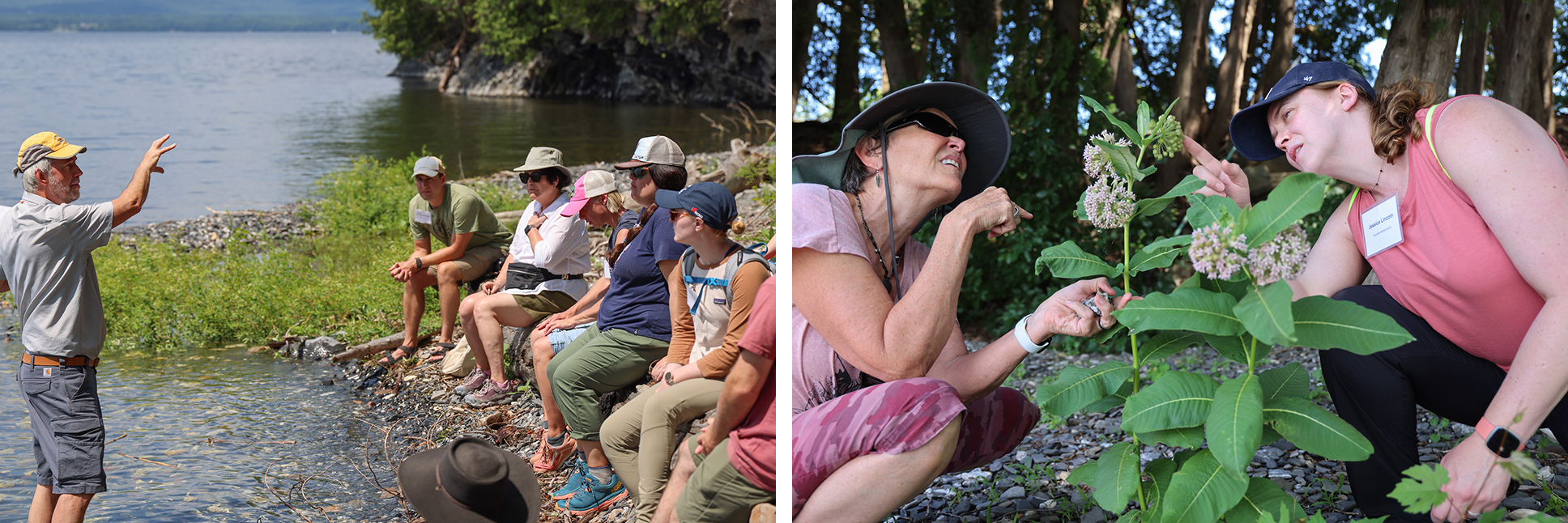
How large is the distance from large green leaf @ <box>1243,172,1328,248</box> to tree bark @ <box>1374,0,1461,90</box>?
382 cm

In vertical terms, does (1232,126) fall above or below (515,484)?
above

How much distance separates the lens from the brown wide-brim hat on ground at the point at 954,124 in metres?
1.66

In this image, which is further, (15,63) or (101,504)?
(15,63)

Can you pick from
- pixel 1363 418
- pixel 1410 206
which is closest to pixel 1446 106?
pixel 1410 206

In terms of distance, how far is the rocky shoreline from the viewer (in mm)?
2178

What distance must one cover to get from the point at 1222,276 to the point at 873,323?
57cm

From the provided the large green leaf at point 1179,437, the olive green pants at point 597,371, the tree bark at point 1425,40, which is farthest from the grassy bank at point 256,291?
the tree bark at point 1425,40

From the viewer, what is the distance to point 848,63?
7.07m

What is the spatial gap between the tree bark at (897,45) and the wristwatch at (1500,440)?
554 cm

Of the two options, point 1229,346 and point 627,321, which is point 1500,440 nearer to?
point 1229,346

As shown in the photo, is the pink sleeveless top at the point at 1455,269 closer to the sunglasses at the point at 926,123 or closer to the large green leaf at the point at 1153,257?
the large green leaf at the point at 1153,257

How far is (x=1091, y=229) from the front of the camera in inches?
217

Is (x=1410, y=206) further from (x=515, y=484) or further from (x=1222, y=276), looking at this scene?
(x=515, y=484)

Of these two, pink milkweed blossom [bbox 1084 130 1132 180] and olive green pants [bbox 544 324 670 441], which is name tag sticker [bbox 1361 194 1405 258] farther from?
olive green pants [bbox 544 324 670 441]
